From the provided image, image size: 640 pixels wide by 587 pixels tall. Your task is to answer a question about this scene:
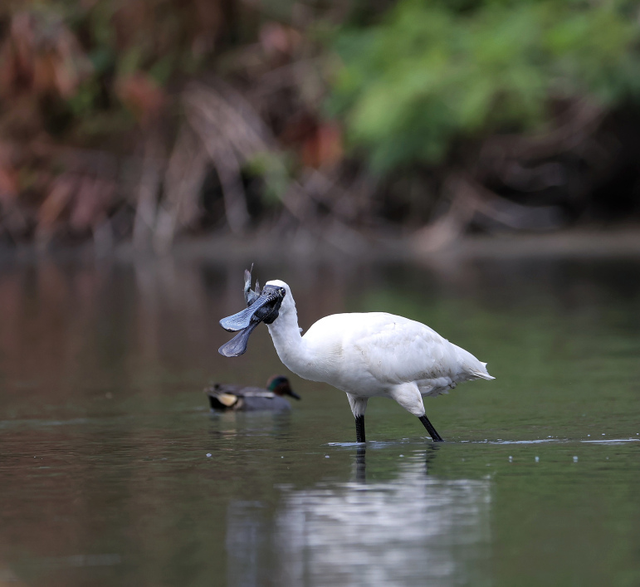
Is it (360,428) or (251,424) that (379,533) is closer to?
(360,428)

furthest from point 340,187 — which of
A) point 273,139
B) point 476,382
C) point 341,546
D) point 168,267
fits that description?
point 341,546

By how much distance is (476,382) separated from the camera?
12.2 meters

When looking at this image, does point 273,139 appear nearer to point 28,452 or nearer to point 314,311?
point 314,311

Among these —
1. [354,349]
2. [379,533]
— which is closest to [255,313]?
Result: [354,349]

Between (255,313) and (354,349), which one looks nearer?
(255,313)

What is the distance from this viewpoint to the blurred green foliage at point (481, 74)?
27.6 m

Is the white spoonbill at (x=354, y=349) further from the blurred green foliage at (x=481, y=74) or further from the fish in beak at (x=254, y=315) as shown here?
the blurred green foliage at (x=481, y=74)

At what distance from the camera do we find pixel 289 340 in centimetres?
812

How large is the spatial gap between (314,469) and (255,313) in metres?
0.93

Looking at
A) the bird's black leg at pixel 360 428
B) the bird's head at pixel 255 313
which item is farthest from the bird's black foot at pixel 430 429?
the bird's head at pixel 255 313

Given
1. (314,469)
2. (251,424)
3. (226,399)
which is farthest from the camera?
(226,399)

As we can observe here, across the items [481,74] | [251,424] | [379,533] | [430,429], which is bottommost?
[379,533]

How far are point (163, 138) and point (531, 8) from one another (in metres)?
9.53

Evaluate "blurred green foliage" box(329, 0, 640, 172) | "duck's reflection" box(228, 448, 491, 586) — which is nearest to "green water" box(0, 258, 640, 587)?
"duck's reflection" box(228, 448, 491, 586)
